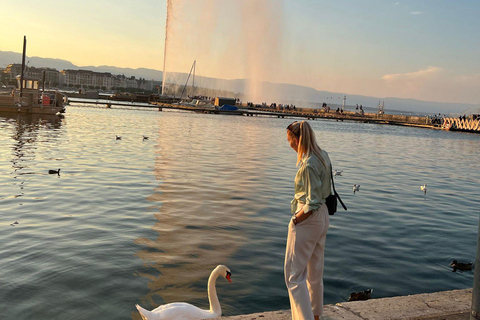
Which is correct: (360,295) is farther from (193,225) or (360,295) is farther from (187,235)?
(193,225)

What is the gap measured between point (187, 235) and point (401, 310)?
609 centimetres

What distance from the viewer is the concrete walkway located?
5.56m

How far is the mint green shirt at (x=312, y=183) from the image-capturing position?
486 cm

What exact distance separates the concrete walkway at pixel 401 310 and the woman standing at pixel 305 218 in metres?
0.72

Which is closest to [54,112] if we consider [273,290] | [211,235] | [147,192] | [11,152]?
[11,152]

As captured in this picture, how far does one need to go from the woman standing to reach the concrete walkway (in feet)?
2.38

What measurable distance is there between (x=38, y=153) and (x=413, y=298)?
21.5 m

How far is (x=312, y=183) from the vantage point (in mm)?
4922

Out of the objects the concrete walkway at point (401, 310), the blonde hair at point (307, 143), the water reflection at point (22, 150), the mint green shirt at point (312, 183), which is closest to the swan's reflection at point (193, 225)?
the concrete walkway at point (401, 310)

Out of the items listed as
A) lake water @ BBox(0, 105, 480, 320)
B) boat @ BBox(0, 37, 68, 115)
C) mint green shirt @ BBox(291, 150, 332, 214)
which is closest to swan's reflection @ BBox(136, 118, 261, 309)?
lake water @ BBox(0, 105, 480, 320)

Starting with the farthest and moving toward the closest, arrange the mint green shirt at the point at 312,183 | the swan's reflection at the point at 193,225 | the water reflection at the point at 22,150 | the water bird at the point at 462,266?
1. the water reflection at the point at 22,150
2. the water bird at the point at 462,266
3. the swan's reflection at the point at 193,225
4. the mint green shirt at the point at 312,183

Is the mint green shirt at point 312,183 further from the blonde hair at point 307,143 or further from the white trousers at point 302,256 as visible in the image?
the white trousers at point 302,256

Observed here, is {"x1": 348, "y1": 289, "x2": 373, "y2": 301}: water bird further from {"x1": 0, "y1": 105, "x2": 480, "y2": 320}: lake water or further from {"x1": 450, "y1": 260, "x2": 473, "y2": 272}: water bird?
{"x1": 450, "y1": 260, "x2": 473, "y2": 272}: water bird

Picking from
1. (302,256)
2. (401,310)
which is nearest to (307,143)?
(302,256)
